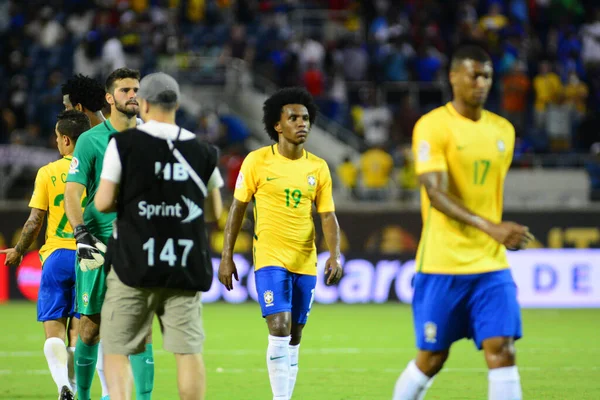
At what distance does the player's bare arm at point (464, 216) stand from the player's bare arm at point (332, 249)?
252cm

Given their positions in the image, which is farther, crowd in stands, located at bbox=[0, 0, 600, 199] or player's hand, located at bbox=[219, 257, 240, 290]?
crowd in stands, located at bbox=[0, 0, 600, 199]

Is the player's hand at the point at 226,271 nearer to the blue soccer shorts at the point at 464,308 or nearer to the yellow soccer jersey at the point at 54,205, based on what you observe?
the yellow soccer jersey at the point at 54,205

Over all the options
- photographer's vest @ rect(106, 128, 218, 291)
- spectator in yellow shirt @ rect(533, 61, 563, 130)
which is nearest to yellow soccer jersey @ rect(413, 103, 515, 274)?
photographer's vest @ rect(106, 128, 218, 291)

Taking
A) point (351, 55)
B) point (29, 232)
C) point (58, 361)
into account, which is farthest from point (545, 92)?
point (58, 361)

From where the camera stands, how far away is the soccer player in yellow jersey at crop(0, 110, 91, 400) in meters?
8.77

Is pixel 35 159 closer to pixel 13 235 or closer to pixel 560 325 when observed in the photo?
pixel 13 235

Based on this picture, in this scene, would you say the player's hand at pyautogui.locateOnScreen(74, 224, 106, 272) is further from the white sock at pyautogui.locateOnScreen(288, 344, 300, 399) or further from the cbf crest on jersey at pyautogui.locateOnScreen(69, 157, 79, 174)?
the white sock at pyautogui.locateOnScreen(288, 344, 300, 399)

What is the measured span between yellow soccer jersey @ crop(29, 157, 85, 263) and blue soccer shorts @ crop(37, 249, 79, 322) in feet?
0.27

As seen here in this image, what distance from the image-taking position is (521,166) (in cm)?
2259

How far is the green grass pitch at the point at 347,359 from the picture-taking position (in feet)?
33.1

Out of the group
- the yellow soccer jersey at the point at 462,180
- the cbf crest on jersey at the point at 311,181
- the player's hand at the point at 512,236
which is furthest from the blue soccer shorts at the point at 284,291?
the player's hand at the point at 512,236

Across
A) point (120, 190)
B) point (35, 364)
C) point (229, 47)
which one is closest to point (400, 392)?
point (120, 190)

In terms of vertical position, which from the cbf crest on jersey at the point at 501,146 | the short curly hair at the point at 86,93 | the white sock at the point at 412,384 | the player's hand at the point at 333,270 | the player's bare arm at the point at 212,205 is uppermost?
the short curly hair at the point at 86,93

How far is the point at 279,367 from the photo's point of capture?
27.9 ft
